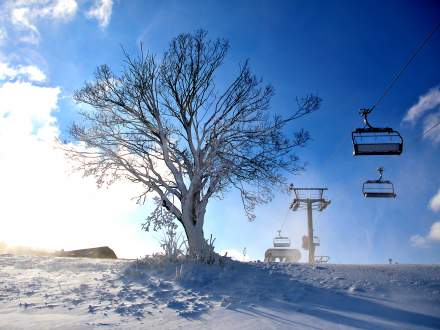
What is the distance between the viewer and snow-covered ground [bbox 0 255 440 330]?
4754 millimetres

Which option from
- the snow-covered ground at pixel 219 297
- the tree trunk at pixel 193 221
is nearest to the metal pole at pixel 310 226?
the tree trunk at pixel 193 221

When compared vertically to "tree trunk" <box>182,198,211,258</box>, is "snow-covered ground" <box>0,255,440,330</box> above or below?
below

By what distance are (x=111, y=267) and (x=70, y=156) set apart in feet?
17.8

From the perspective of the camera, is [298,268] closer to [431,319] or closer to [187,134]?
[431,319]

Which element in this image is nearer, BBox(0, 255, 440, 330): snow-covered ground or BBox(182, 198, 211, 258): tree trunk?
BBox(0, 255, 440, 330): snow-covered ground

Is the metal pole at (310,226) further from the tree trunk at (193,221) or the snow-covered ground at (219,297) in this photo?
the snow-covered ground at (219,297)

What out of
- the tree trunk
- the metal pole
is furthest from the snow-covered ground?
the metal pole

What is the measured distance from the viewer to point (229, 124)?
13039 mm

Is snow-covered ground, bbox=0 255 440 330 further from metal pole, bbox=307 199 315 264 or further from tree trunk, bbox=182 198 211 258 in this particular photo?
metal pole, bbox=307 199 315 264

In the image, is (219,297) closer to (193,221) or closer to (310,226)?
(193,221)

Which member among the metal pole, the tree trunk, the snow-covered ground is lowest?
the snow-covered ground

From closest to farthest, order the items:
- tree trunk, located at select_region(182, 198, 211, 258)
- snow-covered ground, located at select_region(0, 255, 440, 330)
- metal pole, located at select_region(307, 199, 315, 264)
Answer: snow-covered ground, located at select_region(0, 255, 440, 330), tree trunk, located at select_region(182, 198, 211, 258), metal pole, located at select_region(307, 199, 315, 264)

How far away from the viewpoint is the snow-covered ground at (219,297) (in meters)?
4.75

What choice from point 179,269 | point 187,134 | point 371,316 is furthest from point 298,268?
point 187,134
